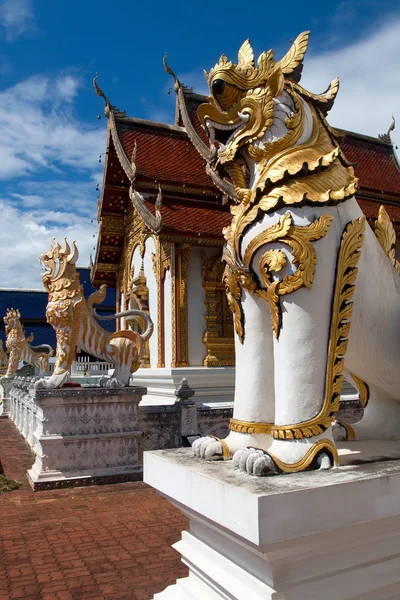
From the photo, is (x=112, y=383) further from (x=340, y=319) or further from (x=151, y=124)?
(x=151, y=124)

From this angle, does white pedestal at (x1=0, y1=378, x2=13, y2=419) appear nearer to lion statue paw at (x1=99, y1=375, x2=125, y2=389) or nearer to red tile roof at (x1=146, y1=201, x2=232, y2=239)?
red tile roof at (x1=146, y1=201, x2=232, y2=239)

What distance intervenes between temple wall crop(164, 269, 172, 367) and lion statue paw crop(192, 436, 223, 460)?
714 cm

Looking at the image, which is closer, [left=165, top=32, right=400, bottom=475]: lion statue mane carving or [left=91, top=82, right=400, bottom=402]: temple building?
[left=165, top=32, right=400, bottom=475]: lion statue mane carving

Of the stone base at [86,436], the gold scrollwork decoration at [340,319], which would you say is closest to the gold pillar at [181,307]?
the stone base at [86,436]

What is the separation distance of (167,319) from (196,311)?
0.59 m

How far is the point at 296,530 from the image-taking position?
1612mm

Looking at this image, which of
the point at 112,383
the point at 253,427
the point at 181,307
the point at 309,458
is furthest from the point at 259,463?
the point at 181,307

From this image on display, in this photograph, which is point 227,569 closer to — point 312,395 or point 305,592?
point 305,592

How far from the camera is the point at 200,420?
6.98 m

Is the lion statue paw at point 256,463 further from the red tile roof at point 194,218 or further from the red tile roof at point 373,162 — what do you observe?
the red tile roof at point 373,162

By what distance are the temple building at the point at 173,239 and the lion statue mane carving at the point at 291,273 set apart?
593cm

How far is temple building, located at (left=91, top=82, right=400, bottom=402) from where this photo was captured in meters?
9.08

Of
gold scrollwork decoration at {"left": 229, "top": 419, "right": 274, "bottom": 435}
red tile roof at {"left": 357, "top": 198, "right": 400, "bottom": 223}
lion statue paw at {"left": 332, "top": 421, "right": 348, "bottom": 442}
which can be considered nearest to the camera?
gold scrollwork decoration at {"left": 229, "top": 419, "right": 274, "bottom": 435}

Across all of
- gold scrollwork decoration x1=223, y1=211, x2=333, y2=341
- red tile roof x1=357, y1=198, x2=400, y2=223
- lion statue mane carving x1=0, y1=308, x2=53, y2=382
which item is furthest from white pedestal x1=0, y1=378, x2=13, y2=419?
gold scrollwork decoration x1=223, y1=211, x2=333, y2=341
